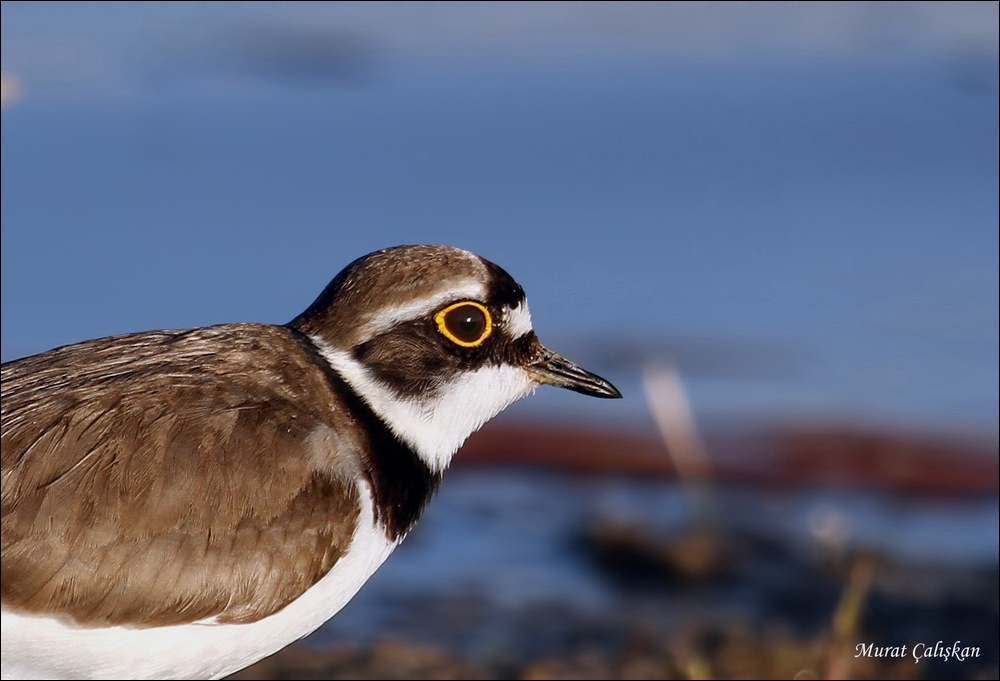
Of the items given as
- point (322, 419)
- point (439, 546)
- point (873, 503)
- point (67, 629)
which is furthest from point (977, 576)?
point (67, 629)

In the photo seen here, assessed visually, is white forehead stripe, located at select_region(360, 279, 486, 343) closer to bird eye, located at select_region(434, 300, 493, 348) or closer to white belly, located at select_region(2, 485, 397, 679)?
bird eye, located at select_region(434, 300, 493, 348)

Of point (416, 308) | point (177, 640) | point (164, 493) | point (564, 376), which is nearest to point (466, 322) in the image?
point (416, 308)

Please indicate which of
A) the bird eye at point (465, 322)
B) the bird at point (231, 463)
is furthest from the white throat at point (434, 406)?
the bird eye at point (465, 322)

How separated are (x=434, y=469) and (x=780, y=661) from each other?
2.09 meters

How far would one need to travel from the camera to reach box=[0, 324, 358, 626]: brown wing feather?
4898 millimetres

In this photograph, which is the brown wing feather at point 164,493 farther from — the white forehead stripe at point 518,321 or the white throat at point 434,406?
the white forehead stripe at point 518,321

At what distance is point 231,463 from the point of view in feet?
16.6

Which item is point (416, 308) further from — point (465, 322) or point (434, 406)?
point (434, 406)

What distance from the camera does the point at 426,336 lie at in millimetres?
5570

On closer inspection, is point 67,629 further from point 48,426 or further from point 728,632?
point 728,632

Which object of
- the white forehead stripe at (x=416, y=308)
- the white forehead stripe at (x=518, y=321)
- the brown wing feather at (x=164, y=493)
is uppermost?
the white forehead stripe at (x=416, y=308)

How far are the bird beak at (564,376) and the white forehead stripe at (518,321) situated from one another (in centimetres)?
15

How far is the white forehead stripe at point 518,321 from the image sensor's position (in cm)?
570

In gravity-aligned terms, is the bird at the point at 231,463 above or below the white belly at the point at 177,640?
above
